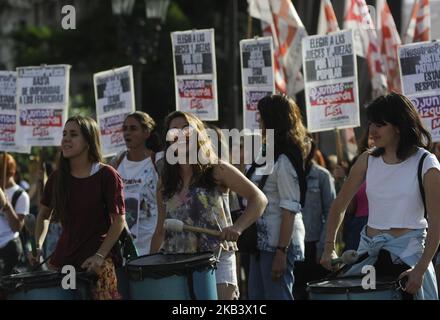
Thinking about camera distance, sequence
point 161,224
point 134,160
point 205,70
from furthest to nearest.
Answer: point 205,70, point 134,160, point 161,224

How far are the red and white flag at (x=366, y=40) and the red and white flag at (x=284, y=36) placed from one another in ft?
1.84

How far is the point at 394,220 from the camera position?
18.5 feet

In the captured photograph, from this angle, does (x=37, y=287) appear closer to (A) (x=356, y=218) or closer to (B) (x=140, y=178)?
(B) (x=140, y=178)

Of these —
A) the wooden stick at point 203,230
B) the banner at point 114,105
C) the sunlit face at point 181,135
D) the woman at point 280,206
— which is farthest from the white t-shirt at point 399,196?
the banner at point 114,105

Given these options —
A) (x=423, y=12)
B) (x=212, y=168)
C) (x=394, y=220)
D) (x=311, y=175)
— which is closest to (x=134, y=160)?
(x=311, y=175)

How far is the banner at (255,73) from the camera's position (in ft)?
33.3

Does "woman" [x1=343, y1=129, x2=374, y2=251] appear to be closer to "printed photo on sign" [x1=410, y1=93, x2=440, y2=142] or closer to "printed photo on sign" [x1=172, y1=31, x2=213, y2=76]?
"printed photo on sign" [x1=410, y1=93, x2=440, y2=142]

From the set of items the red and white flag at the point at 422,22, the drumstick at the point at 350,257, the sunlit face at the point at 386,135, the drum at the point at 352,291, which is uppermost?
the red and white flag at the point at 422,22

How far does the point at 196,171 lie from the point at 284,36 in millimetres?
5773

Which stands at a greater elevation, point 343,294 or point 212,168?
point 212,168

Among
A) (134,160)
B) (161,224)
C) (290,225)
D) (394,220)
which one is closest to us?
(394,220)

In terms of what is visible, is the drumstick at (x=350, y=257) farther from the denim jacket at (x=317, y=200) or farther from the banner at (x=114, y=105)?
the banner at (x=114, y=105)

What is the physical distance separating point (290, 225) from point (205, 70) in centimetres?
353

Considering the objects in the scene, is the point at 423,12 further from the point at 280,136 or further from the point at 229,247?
the point at 229,247
